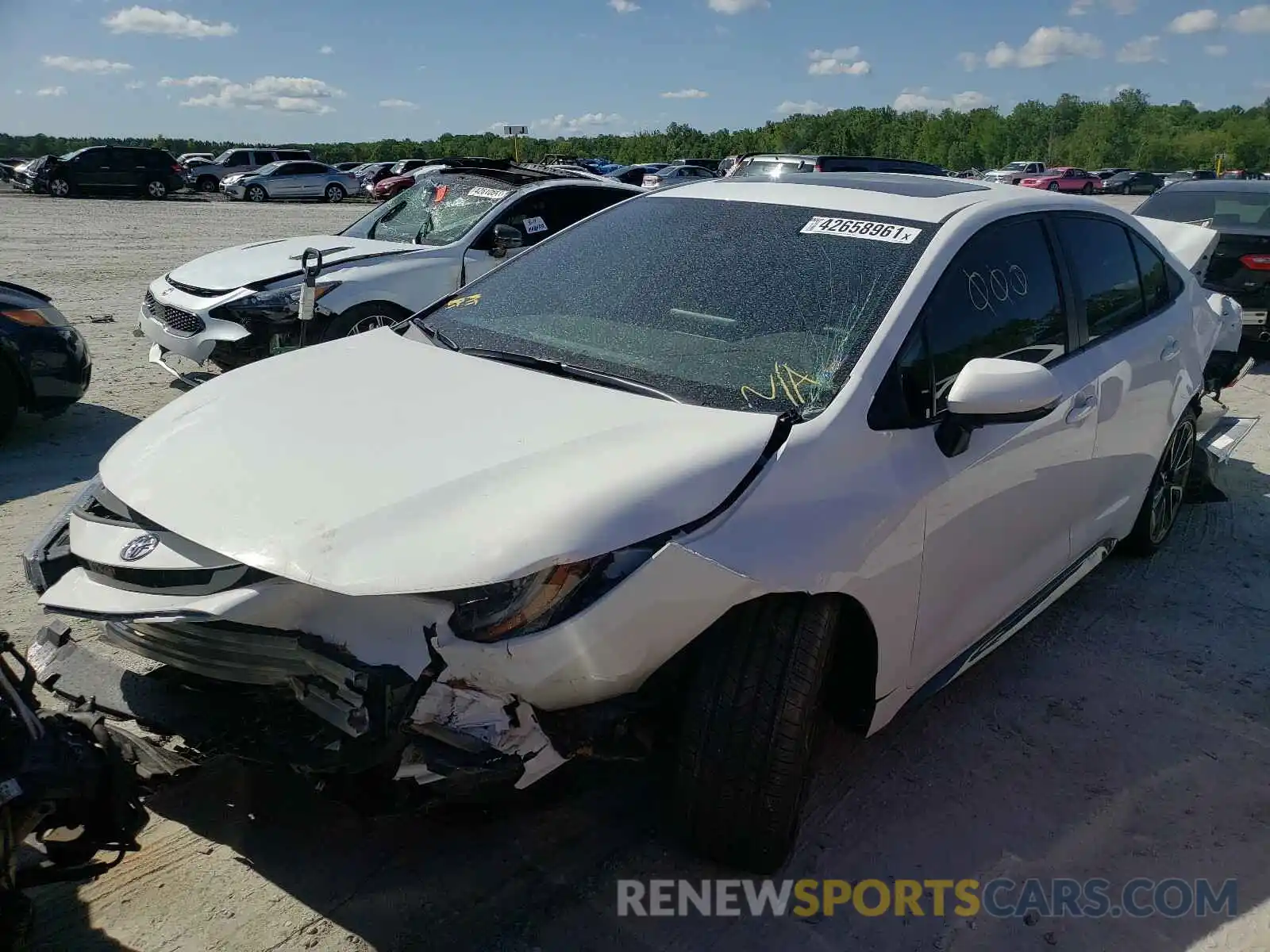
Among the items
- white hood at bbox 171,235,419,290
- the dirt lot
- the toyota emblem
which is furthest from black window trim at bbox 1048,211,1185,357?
white hood at bbox 171,235,419,290

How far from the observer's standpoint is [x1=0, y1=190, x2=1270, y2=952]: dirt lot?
252 cm

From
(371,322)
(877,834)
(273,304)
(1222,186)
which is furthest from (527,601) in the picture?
(1222,186)

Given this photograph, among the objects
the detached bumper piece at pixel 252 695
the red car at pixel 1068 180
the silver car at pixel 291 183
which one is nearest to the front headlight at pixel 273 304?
the detached bumper piece at pixel 252 695

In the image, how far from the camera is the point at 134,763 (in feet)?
7.61

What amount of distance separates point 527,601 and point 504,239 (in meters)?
6.06

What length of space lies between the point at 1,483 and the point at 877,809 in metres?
5.02

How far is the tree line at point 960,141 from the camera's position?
271 feet

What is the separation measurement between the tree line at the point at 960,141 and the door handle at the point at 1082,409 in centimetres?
7758

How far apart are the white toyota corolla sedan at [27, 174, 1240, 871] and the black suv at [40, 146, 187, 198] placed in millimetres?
33552

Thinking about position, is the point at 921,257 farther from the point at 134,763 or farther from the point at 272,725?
the point at 134,763

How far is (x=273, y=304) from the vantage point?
687cm

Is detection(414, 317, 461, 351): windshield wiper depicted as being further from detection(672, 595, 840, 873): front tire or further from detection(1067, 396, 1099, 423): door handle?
detection(1067, 396, 1099, 423): door handle

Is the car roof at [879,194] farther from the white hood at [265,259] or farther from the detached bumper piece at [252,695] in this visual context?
the white hood at [265,259]

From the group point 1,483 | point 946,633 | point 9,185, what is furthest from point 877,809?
point 9,185
